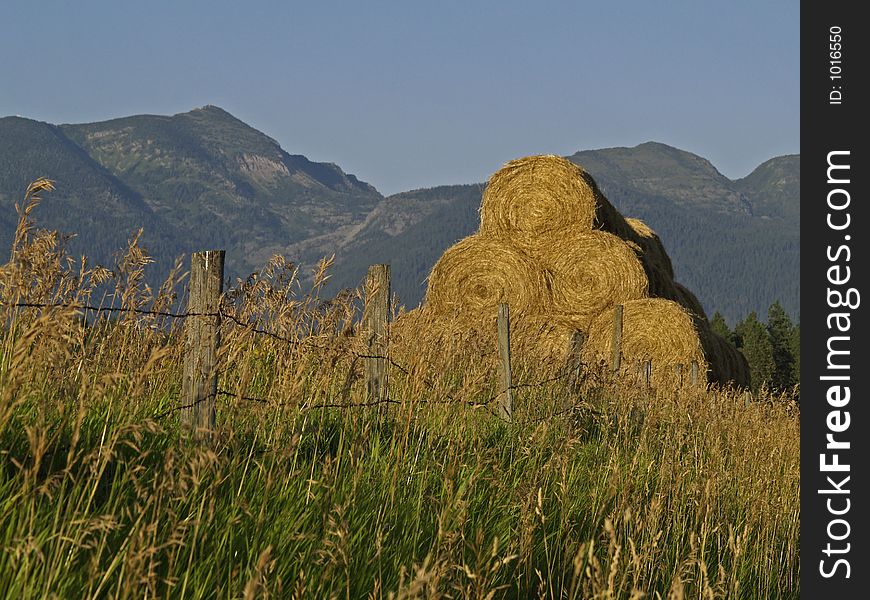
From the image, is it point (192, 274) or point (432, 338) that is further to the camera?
point (432, 338)

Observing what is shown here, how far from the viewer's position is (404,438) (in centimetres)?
457

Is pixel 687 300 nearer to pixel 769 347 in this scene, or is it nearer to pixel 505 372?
pixel 505 372

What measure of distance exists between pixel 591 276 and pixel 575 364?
798cm

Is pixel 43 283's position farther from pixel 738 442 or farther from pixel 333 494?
pixel 738 442

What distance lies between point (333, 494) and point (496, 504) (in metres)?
1.44

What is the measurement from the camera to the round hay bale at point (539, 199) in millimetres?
16703

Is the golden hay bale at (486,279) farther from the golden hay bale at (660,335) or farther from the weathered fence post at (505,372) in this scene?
the weathered fence post at (505,372)

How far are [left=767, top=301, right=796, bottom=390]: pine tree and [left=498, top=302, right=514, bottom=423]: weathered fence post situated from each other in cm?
5469

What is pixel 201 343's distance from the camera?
14.1ft

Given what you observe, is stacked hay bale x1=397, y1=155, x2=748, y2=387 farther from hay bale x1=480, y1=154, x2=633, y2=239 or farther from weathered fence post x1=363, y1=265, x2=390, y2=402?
weathered fence post x1=363, y1=265, x2=390, y2=402

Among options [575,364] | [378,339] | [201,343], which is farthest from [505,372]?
[201,343]

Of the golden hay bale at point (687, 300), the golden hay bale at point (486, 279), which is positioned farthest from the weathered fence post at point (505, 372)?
the golden hay bale at point (687, 300)
